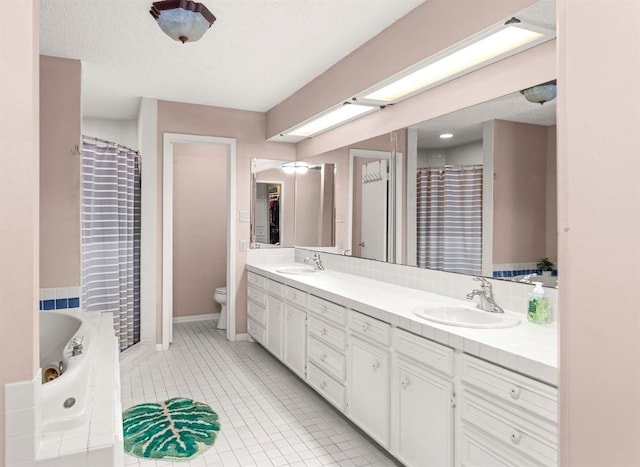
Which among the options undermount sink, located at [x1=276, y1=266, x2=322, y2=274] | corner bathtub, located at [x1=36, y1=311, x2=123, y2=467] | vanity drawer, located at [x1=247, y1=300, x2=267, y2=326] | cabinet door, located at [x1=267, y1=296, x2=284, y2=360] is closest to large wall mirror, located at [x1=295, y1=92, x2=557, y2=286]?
undermount sink, located at [x1=276, y1=266, x2=322, y2=274]

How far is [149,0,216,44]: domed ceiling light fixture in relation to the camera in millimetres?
2330

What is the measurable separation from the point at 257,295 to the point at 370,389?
2161mm

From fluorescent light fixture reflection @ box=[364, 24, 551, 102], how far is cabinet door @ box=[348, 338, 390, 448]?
159cm

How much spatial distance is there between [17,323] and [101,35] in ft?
7.99

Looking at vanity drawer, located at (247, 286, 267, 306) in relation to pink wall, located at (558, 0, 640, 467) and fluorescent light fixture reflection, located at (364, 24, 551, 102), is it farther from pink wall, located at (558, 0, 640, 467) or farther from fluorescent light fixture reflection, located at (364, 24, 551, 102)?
pink wall, located at (558, 0, 640, 467)

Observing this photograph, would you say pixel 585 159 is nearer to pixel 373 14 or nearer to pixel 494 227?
pixel 494 227

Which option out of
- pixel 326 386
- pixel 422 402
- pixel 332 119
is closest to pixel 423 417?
pixel 422 402

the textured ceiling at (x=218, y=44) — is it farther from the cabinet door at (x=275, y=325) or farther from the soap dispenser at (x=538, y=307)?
the cabinet door at (x=275, y=325)

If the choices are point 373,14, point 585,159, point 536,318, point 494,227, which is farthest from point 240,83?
point 585,159

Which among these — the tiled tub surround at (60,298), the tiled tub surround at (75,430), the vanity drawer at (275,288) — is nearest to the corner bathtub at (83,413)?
the tiled tub surround at (75,430)

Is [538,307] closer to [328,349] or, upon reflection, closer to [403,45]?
[328,349]

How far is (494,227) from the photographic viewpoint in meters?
2.31

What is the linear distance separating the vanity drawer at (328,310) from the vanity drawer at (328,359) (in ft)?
0.69

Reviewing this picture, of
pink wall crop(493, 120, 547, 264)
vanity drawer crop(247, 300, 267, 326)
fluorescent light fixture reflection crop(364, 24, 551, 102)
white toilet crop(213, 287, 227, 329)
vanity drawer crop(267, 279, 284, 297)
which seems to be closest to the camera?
fluorescent light fixture reflection crop(364, 24, 551, 102)
